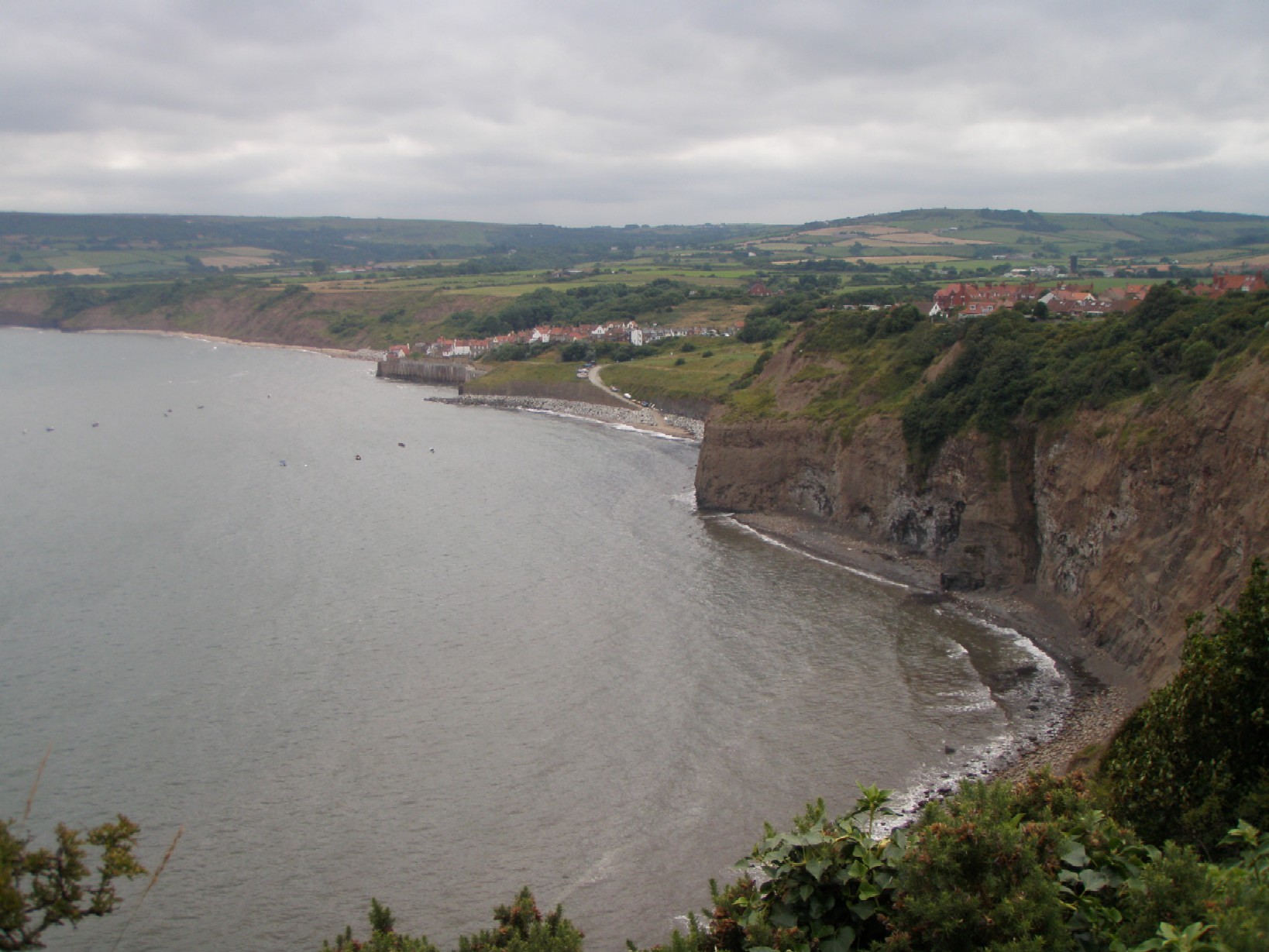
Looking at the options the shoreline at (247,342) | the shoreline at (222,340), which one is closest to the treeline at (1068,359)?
the shoreline at (222,340)

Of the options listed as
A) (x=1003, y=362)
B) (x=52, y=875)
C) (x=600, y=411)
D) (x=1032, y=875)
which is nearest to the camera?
(x=1032, y=875)

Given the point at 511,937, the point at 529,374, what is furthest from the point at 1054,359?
the point at 529,374

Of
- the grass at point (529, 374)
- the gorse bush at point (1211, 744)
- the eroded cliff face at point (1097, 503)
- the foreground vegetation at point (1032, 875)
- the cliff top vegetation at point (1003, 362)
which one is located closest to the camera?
the foreground vegetation at point (1032, 875)

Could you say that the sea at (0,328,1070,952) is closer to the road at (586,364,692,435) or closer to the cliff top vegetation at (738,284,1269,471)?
the cliff top vegetation at (738,284,1269,471)

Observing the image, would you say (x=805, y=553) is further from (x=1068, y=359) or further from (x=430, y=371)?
(x=430, y=371)

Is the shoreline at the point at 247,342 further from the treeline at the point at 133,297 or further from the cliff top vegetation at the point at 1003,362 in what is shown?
the cliff top vegetation at the point at 1003,362

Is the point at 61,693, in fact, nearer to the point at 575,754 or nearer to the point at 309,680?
the point at 309,680
